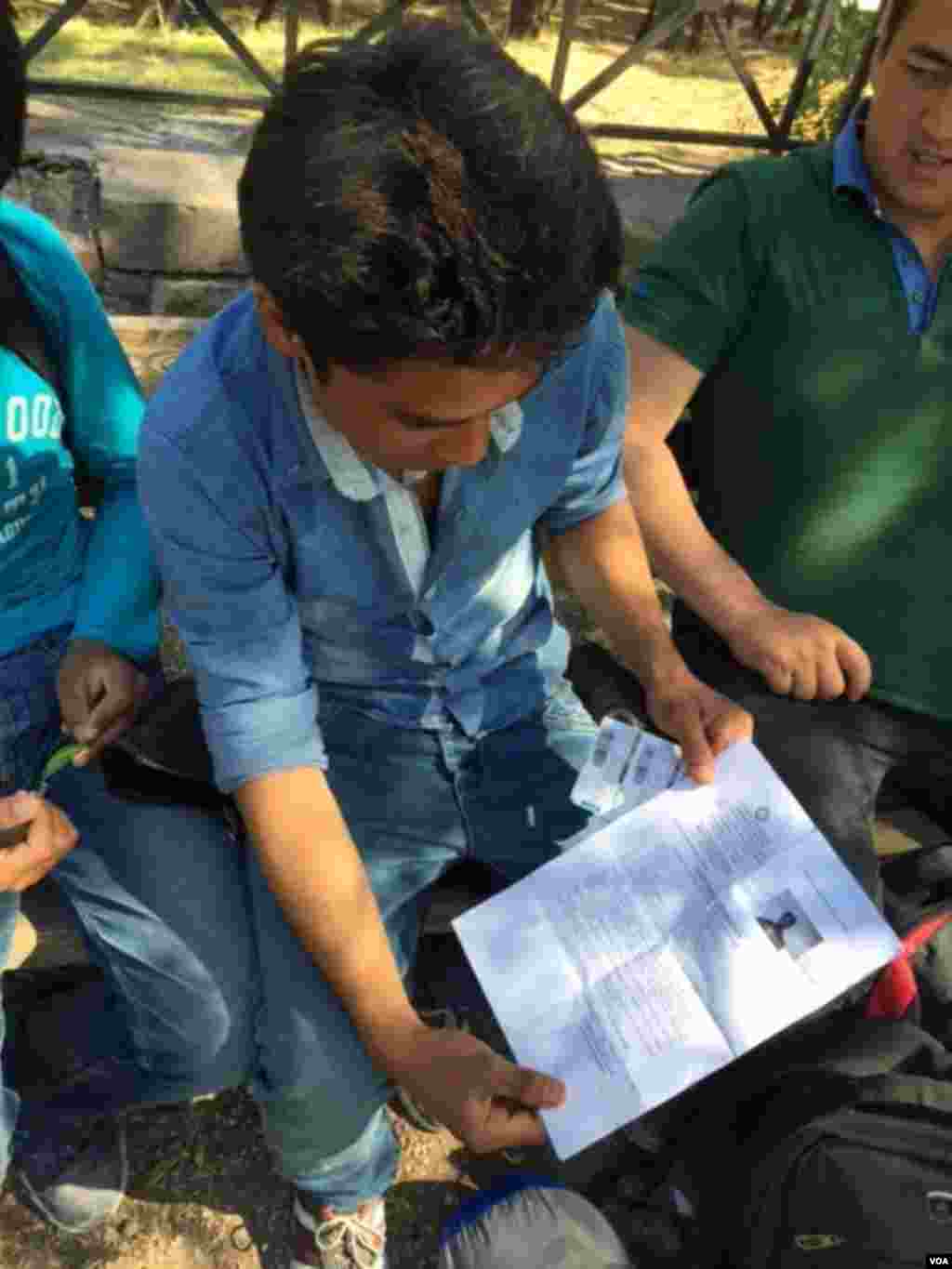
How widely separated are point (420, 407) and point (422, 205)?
0.19 meters

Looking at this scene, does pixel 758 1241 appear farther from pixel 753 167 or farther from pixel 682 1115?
pixel 753 167

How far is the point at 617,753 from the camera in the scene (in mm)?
1458

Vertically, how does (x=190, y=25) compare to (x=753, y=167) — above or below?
below

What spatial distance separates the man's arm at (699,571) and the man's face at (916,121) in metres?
0.38

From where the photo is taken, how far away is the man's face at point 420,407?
0.98 metres

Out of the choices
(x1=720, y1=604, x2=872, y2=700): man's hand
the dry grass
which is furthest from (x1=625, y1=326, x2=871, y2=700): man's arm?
the dry grass

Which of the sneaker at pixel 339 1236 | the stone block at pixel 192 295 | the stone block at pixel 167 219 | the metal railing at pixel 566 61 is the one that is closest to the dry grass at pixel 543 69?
the metal railing at pixel 566 61

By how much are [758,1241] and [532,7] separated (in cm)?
748

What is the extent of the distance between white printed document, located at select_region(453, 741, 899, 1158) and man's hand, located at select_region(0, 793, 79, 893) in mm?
492

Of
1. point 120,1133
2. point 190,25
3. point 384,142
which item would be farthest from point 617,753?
point 190,25

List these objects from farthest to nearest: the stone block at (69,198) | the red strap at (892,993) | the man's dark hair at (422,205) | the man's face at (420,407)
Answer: the stone block at (69,198), the red strap at (892,993), the man's face at (420,407), the man's dark hair at (422,205)

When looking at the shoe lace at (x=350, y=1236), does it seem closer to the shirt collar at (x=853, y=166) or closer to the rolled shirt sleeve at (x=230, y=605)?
the rolled shirt sleeve at (x=230, y=605)

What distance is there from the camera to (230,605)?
4.13ft

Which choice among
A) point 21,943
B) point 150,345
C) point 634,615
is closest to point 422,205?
point 634,615
